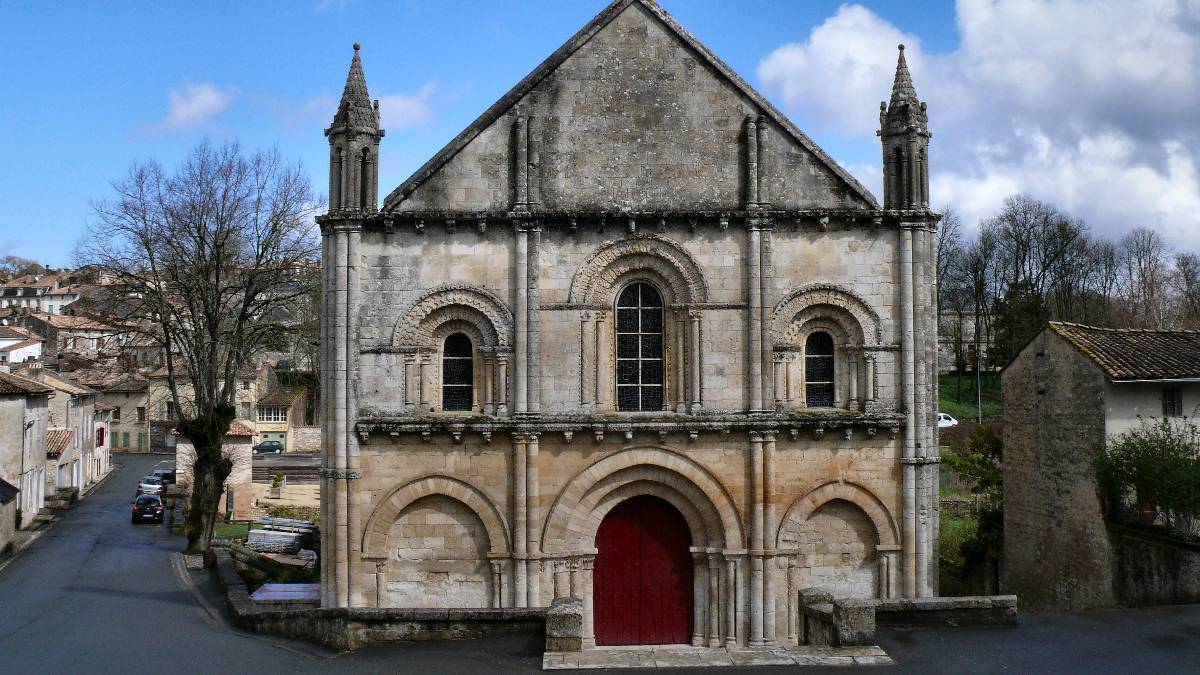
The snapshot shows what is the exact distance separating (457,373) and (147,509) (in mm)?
27207

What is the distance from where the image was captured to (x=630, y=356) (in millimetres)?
18359

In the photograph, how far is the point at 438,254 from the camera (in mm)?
17875

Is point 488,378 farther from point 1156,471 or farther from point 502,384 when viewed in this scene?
point 1156,471

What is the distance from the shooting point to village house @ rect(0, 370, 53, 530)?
36.2m

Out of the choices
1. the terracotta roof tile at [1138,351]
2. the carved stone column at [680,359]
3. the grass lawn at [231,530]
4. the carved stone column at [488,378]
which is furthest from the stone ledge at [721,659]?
the grass lawn at [231,530]

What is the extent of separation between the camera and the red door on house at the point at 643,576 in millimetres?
18078

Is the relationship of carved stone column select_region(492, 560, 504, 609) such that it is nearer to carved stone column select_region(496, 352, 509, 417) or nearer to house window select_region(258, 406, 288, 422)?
carved stone column select_region(496, 352, 509, 417)

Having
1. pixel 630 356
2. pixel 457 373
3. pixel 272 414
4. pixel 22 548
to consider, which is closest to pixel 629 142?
pixel 630 356

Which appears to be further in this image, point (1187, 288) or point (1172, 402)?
point (1187, 288)

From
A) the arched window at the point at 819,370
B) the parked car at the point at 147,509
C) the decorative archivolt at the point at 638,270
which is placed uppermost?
the decorative archivolt at the point at 638,270

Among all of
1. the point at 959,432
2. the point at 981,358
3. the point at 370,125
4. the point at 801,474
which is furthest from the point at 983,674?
the point at 981,358

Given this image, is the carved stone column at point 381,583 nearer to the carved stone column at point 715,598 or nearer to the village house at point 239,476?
the carved stone column at point 715,598

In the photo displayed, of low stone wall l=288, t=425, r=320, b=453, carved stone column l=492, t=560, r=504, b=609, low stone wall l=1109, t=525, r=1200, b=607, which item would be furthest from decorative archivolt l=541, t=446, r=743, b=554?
low stone wall l=288, t=425, r=320, b=453

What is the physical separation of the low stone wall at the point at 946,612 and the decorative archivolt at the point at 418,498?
262 inches
